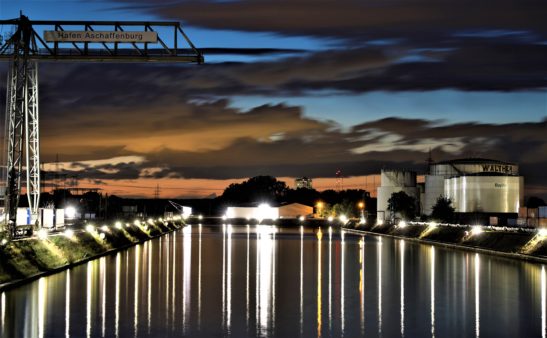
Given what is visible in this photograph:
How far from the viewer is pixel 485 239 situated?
266ft

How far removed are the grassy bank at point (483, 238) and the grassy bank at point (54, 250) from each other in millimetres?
33758

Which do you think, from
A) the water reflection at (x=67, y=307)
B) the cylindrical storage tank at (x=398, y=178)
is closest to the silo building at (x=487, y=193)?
the cylindrical storage tank at (x=398, y=178)

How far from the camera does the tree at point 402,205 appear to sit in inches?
5650

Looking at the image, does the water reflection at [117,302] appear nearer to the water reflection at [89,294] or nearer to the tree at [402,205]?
the water reflection at [89,294]

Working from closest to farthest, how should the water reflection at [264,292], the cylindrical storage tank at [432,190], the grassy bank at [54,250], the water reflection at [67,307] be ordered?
1. the water reflection at [67,307]
2. the water reflection at [264,292]
3. the grassy bank at [54,250]
4. the cylindrical storage tank at [432,190]

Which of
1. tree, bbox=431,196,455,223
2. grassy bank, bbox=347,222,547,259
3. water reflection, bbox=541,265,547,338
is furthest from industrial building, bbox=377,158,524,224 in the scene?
water reflection, bbox=541,265,547,338

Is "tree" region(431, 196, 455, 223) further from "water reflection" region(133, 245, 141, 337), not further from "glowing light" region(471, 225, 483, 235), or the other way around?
"water reflection" region(133, 245, 141, 337)

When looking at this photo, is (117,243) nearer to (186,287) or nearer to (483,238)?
(483,238)

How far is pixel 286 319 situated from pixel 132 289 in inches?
498

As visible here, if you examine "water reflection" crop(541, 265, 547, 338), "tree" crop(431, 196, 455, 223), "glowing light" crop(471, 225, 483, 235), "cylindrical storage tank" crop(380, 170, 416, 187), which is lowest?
"water reflection" crop(541, 265, 547, 338)

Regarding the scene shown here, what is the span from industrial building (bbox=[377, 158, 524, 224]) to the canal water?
63211mm

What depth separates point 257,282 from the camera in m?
44.4

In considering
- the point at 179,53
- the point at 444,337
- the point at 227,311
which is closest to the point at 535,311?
the point at 444,337

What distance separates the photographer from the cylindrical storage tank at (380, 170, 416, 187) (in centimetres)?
15650
